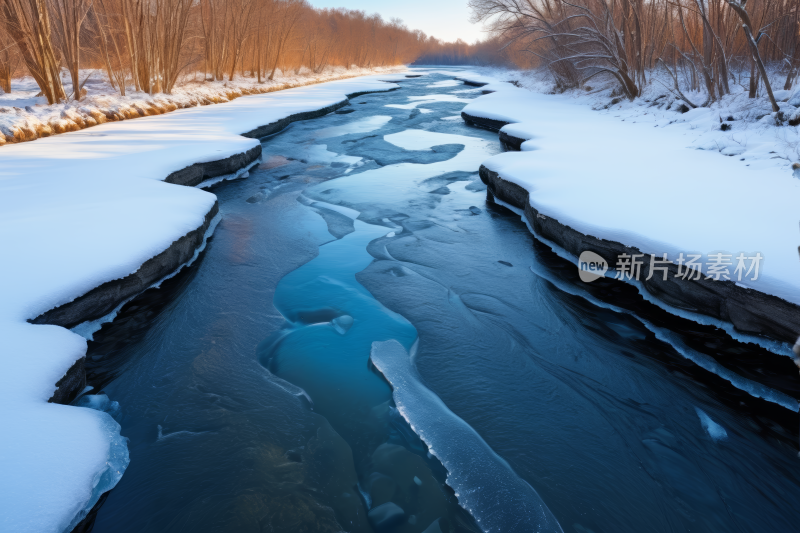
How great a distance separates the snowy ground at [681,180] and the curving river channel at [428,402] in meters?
0.58

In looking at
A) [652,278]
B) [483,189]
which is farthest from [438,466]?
[483,189]

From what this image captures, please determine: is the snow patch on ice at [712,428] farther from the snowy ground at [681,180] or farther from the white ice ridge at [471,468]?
the white ice ridge at [471,468]

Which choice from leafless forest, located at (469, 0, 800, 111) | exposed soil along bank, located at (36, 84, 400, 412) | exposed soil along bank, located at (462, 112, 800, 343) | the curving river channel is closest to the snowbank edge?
exposed soil along bank, located at (462, 112, 800, 343)

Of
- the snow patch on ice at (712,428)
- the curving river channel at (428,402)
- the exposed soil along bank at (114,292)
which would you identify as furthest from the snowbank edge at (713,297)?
the exposed soil along bank at (114,292)

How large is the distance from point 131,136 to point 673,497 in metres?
9.39

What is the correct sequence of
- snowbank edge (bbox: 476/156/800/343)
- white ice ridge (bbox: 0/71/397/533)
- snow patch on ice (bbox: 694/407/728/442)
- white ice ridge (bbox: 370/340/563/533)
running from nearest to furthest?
1. white ice ridge (bbox: 0/71/397/533)
2. white ice ridge (bbox: 370/340/563/533)
3. snow patch on ice (bbox: 694/407/728/442)
4. snowbank edge (bbox: 476/156/800/343)

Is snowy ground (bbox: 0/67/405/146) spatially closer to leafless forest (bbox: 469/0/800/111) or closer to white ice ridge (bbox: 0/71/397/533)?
white ice ridge (bbox: 0/71/397/533)

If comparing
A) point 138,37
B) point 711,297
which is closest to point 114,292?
point 711,297

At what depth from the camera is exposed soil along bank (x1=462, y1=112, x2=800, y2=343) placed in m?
2.86

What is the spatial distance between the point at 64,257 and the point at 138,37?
12.0 metres

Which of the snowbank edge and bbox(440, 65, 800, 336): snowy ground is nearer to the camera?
the snowbank edge

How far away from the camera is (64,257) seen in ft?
11.2

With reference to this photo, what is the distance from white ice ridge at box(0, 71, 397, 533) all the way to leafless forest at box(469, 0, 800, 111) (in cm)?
764

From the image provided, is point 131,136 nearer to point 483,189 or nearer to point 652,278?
point 483,189
